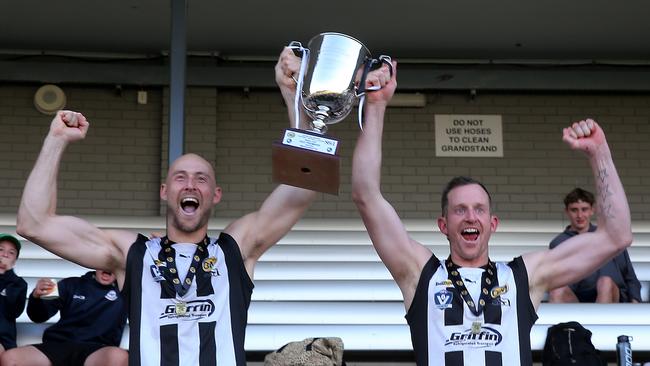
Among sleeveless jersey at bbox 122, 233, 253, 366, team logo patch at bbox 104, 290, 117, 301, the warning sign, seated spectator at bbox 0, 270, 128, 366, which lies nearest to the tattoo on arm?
sleeveless jersey at bbox 122, 233, 253, 366

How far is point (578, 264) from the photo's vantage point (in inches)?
123

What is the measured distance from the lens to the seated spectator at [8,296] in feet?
16.5

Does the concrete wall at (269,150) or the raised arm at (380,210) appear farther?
the concrete wall at (269,150)

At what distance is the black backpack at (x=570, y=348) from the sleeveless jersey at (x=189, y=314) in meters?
2.26

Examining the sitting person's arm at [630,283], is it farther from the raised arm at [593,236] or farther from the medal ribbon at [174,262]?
the medal ribbon at [174,262]

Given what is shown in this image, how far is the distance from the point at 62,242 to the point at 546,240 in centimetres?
518

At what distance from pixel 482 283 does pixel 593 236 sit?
1.31 ft

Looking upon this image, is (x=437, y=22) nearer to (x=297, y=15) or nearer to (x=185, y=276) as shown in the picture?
(x=297, y=15)

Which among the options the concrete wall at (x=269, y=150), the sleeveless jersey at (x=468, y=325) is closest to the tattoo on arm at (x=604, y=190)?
the sleeveless jersey at (x=468, y=325)

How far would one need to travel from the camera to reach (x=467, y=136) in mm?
8664

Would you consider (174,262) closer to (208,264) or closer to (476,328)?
(208,264)

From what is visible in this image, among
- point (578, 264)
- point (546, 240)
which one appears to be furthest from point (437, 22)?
point (578, 264)

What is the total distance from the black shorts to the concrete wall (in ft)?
11.7

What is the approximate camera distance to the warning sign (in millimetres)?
8641
